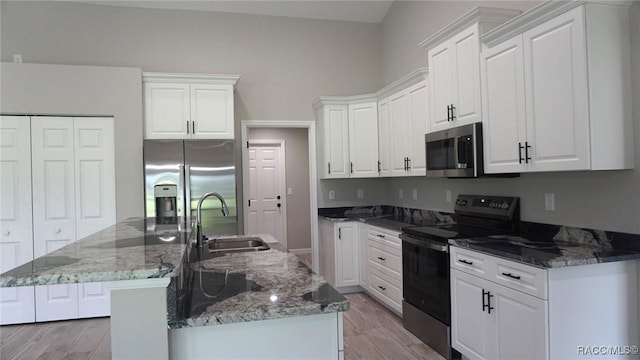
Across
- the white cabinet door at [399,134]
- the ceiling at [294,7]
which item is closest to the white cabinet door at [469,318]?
the white cabinet door at [399,134]

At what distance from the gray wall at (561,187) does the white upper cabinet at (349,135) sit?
0.61 metres

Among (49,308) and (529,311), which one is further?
(49,308)

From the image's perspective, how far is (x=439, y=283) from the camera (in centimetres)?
288

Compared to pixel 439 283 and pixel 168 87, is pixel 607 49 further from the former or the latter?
pixel 168 87

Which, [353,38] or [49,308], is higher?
[353,38]

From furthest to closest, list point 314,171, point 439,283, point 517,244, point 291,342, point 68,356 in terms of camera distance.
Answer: point 314,171 → point 68,356 → point 439,283 → point 517,244 → point 291,342

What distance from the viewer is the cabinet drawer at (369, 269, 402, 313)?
3623 mm

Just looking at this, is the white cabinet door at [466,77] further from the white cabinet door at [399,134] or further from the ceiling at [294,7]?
the ceiling at [294,7]

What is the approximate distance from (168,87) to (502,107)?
332 cm

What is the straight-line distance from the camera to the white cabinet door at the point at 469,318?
2.43 metres

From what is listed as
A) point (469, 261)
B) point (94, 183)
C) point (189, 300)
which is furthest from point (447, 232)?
point (94, 183)

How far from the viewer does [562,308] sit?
2.00m

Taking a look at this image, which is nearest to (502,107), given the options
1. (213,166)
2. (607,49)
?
(607,49)

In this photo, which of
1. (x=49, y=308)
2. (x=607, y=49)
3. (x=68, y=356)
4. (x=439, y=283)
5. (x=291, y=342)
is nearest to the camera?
(x=291, y=342)
